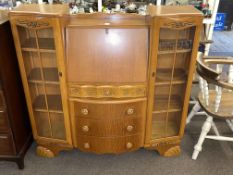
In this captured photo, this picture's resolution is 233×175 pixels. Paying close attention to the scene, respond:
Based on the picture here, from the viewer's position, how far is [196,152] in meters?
1.96

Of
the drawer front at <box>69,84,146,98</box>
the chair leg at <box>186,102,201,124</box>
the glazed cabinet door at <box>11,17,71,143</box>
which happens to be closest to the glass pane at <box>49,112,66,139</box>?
the glazed cabinet door at <box>11,17,71,143</box>

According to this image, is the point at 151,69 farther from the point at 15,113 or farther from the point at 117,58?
the point at 15,113

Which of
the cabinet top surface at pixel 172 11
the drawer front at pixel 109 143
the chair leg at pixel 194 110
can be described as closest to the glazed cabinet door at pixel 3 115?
the drawer front at pixel 109 143

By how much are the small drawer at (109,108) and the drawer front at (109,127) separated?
0.14 ft

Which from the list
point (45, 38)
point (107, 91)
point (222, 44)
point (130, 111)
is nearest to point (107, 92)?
point (107, 91)

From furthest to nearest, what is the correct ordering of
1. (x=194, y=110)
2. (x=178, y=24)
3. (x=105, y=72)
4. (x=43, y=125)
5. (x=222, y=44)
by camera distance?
(x=222, y=44)
(x=194, y=110)
(x=43, y=125)
(x=105, y=72)
(x=178, y=24)

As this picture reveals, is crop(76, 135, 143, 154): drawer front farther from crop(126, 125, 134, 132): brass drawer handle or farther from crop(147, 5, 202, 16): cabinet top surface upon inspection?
crop(147, 5, 202, 16): cabinet top surface

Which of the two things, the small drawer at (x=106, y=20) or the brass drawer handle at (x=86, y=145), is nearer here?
the small drawer at (x=106, y=20)

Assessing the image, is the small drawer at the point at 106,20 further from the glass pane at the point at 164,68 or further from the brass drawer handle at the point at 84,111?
the brass drawer handle at the point at 84,111

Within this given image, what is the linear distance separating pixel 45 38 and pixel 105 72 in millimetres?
501

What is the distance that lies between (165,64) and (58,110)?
0.86m

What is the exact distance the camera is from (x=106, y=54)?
61.4 inches

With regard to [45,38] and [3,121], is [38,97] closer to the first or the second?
[3,121]

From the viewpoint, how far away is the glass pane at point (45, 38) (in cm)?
162
